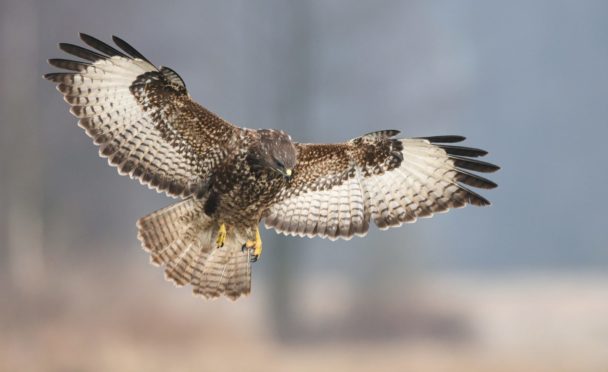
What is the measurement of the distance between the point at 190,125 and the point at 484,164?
0.93 m

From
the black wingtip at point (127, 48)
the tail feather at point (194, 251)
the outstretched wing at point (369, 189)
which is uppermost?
the black wingtip at point (127, 48)

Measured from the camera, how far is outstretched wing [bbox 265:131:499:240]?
10.5 ft

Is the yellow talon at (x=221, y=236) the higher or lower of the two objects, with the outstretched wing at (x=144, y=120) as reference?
lower

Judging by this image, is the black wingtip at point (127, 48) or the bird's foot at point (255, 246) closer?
the black wingtip at point (127, 48)

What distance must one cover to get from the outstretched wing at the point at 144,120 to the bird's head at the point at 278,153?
16 cm

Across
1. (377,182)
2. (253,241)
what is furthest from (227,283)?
(377,182)

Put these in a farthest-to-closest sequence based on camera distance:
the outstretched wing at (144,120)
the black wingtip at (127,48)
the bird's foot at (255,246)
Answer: the bird's foot at (255,246), the outstretched wing at (144,120), the black wingtip at (127,48)

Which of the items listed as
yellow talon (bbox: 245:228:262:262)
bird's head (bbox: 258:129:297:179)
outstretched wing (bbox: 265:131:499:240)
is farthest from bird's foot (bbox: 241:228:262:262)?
bird's head (bbox: 258:129:297:179)

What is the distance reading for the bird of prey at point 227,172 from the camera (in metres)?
2.95

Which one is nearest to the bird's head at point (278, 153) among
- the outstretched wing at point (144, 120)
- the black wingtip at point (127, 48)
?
the outstretched wing at point (144, 120)

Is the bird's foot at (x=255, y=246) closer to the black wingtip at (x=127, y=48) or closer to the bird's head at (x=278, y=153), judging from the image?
the bird's head at (x=278, y=153)

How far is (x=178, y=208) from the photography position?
318cm

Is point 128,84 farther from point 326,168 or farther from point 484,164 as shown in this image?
point 484,164

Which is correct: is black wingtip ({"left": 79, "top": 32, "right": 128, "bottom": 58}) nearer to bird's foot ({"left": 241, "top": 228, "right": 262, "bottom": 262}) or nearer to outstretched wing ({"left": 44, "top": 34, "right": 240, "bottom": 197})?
outstretched wing ({"left": 44, "top": 34, "right": 240, "bottom": 197})
